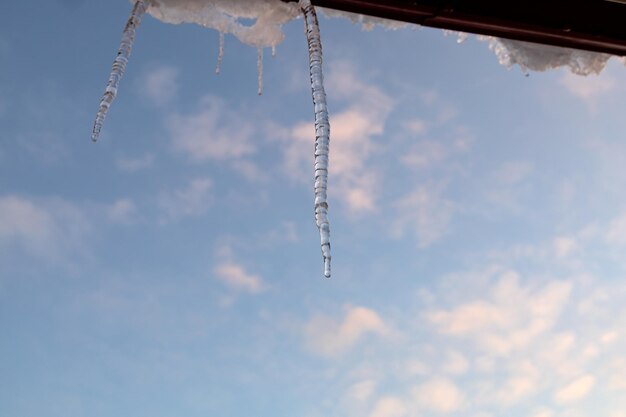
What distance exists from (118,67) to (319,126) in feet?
2.00

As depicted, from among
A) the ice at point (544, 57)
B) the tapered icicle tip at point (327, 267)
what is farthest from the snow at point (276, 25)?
the tapered icicle tip at point (327, 267)

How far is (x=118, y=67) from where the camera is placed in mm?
1941

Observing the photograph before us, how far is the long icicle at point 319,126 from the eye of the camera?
67.0 inches

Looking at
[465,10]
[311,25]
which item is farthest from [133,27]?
[465,10]

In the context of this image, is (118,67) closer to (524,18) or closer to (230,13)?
(230,13)

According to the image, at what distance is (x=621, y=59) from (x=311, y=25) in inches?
39.8

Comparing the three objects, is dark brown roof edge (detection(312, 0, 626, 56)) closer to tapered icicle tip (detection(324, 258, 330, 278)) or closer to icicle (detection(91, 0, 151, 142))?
icicle (detection(91, 0, 151, 142))

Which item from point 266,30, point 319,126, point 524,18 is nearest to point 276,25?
point 266,30

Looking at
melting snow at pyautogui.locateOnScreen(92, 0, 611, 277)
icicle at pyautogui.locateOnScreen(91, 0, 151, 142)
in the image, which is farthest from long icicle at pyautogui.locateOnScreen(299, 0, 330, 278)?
icicle at pyautogui.locateOnScreen(91, 0, 151, 142)

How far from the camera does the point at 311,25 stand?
71.0 inches

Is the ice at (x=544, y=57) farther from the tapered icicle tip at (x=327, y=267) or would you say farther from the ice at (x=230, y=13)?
the tapered icicle tip at (x=327, y=267)

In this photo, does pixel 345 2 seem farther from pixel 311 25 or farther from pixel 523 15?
pixel 523 15

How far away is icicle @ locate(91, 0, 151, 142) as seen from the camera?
1.86m

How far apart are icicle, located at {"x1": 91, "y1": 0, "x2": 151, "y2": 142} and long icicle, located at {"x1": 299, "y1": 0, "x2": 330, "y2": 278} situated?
45 cm
